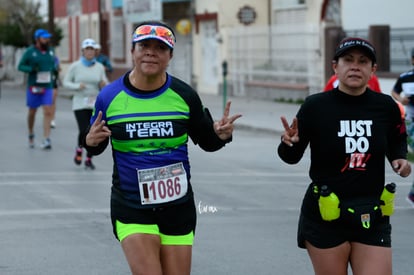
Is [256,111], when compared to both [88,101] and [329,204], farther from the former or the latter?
[329,204]

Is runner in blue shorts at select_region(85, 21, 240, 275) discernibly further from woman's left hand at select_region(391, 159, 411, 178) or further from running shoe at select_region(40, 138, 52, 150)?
running shoe at select_region(40, 138, 52, 150)

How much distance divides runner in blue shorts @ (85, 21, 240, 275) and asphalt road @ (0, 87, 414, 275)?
2391mm

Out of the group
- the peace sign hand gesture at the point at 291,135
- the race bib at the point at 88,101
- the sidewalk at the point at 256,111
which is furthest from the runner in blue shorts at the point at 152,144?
the sidewalk at the point at 256,111

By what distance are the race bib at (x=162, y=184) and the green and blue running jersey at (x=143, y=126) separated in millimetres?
28

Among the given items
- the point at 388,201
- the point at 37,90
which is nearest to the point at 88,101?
the point at 37,90

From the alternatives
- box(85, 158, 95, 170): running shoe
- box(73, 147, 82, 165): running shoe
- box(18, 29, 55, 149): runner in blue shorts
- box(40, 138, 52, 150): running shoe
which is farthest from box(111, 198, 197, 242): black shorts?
box(18, 29, 55, 149): runner in blue shorts

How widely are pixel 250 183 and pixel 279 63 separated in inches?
684

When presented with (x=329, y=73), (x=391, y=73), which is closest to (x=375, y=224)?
(x=391, y=73)

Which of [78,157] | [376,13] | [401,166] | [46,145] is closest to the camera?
[401,166]

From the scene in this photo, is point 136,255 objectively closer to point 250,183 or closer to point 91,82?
point 250,183

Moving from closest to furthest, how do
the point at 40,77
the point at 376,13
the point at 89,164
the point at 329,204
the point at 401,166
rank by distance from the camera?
the point at 329,204 < the point at 401,166 < the point at 89,164 < the point at 40,77 < the point at 376,13

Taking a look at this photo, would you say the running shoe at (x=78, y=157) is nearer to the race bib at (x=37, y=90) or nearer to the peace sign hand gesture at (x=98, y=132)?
the race bib at (x=37, y=90)

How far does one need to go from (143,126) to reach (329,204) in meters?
1.13

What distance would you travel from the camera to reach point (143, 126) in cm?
530
